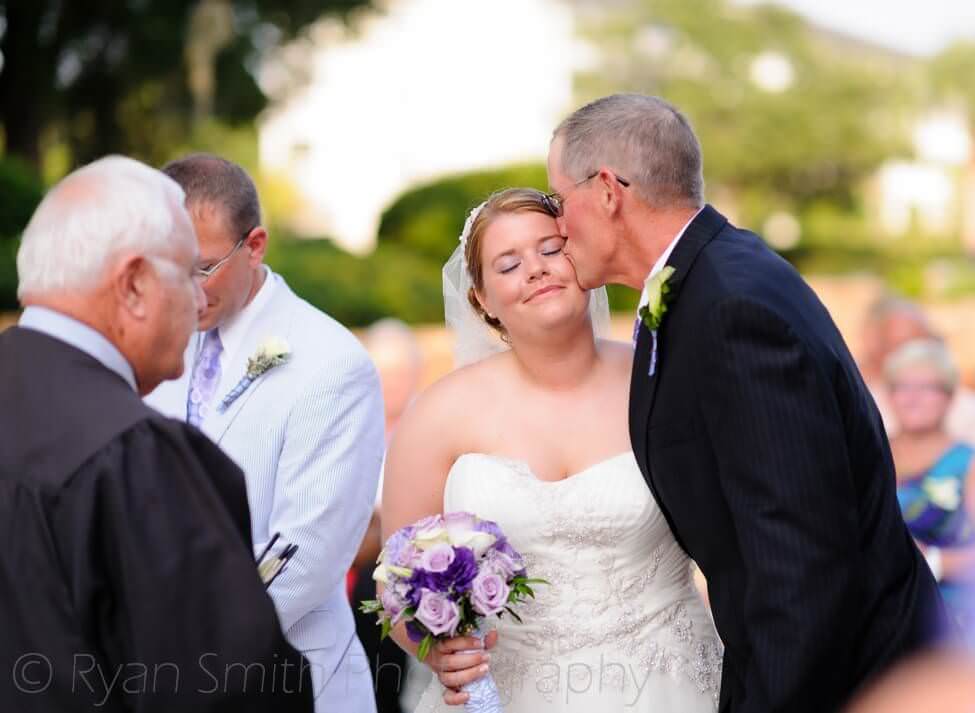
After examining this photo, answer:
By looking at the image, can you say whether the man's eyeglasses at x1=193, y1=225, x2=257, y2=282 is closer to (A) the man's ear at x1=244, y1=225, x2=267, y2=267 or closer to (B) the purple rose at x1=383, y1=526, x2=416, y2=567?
(A) the man's ear at x1=244, y1=225, x2=267, y2=267

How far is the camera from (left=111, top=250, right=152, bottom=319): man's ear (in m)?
2.62

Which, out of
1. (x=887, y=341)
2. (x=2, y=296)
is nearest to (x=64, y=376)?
(x=887, y=341)

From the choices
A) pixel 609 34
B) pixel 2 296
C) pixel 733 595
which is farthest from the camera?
pixel 609 34

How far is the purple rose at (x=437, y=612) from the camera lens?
3.46 m

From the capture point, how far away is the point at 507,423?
422 cm

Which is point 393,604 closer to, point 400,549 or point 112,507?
point 400,549

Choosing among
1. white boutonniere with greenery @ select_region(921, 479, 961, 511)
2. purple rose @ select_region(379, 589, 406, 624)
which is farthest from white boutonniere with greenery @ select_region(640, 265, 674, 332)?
white boutonniere with greenery @ select_region(921, 479, 961, 511)

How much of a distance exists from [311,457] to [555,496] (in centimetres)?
80

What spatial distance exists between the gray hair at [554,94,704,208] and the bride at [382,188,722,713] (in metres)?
0.52

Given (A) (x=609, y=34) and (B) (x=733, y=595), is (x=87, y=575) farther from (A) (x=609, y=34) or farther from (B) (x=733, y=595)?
(A) (x=609, y=34)

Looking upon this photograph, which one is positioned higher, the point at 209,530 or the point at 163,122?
the point at 209,530

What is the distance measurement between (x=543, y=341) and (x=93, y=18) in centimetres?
1959

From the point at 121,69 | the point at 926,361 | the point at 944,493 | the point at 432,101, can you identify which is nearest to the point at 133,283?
the point at 944,493

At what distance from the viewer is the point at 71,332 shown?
2.60 metres
